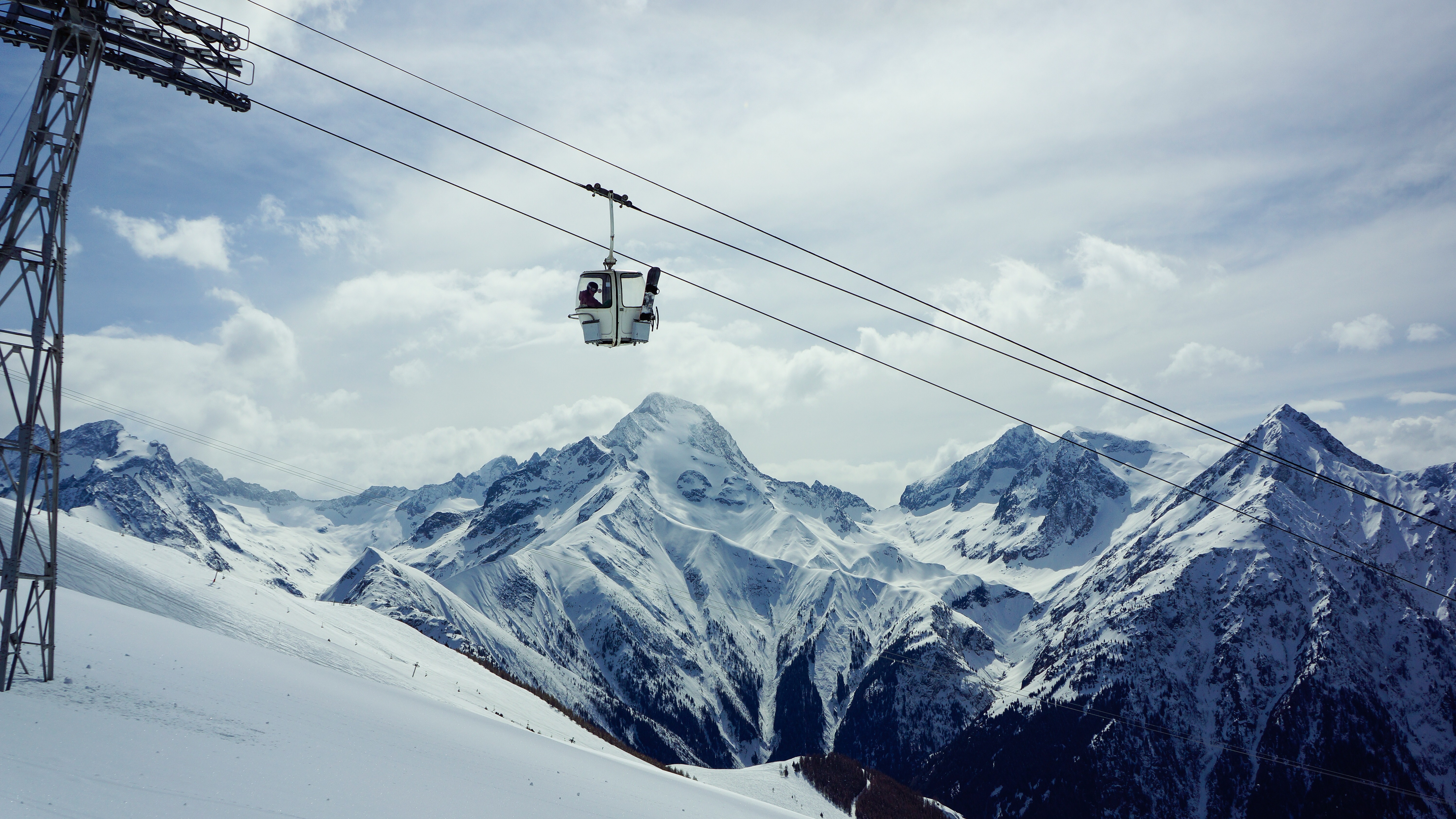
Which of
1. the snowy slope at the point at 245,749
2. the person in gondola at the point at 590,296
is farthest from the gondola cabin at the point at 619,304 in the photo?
the snowy slope at the point at 245,749

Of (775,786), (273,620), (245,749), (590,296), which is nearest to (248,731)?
(245,749)

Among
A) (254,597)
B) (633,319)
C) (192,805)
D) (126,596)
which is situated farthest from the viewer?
(254,597)

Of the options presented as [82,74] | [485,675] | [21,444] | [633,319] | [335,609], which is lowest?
[485,675]

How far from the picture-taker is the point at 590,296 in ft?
67.5

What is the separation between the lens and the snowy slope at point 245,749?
44.2 feet

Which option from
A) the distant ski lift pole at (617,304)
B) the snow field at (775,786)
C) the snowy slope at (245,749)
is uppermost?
the distant ski lift pole at (617,304)

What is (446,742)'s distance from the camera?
81.4 feet

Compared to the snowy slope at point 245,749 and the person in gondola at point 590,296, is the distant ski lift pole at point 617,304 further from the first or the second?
the snowy slope at point 245,749

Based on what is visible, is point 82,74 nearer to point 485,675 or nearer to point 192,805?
point 192,805

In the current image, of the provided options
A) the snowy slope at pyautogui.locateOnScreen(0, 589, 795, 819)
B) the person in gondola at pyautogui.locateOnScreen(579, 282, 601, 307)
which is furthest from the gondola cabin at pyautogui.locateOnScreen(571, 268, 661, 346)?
the snowy slope at pyautogui.locateOnScreen(0, 589, 795, 819)

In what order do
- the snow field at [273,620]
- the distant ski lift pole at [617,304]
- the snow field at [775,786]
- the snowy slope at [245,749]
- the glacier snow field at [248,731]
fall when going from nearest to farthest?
the snowy slope at [245,749]
the glacier snow field at [248,731]
the distant ski lift pole at [617,304]
the snow field at [273,620]
the snow field at [775,786]

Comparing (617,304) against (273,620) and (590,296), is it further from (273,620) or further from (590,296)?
(273,620)

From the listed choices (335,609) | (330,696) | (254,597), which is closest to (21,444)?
(330,696)

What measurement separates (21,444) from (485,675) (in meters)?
37.7
